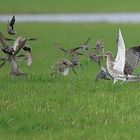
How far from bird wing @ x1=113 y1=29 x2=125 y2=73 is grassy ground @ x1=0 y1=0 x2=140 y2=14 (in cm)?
4266

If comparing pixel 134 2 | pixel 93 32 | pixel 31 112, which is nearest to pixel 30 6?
pixel 134 2

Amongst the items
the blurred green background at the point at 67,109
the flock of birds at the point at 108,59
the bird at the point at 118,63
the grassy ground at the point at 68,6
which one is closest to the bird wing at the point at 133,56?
the flock of birds at the point at 108,59

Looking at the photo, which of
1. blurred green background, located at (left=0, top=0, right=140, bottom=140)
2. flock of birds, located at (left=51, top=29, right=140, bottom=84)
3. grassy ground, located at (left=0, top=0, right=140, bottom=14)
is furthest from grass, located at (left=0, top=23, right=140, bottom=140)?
grassy ground, located at (left=0, top=0, right=140, bottom=14)

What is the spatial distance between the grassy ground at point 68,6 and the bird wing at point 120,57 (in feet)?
140

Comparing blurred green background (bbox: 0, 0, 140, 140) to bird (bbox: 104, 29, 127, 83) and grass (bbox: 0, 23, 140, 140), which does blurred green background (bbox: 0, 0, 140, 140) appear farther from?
bird (bbox: 104, 29, 127, 83)

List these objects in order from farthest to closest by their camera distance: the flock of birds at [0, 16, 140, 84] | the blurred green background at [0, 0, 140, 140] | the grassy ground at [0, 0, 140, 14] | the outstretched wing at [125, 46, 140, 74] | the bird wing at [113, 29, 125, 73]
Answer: the grassy ground at [0, 0, 140, 14]
the outstretched wing at [125, 46, 140, 74]
the flock of birds at [0, 16, 140, 84]
the bird wing at [113, 29, 125, 73]
the blurred green background at [0, 0, 140, 140]

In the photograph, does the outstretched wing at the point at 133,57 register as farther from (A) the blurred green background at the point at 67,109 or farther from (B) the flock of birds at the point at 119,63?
(A) the blurred green background at the point at 67,109

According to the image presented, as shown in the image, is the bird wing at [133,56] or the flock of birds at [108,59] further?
the bird wing at [133,56]

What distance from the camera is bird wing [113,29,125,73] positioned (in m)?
12.4

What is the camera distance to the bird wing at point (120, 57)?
40.8 ft

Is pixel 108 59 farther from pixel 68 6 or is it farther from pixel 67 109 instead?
pixel 68 6

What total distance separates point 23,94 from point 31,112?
1603mm

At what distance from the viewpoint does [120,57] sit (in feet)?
41.0

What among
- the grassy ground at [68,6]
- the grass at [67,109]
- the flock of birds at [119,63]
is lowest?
the grass at [67,109]
